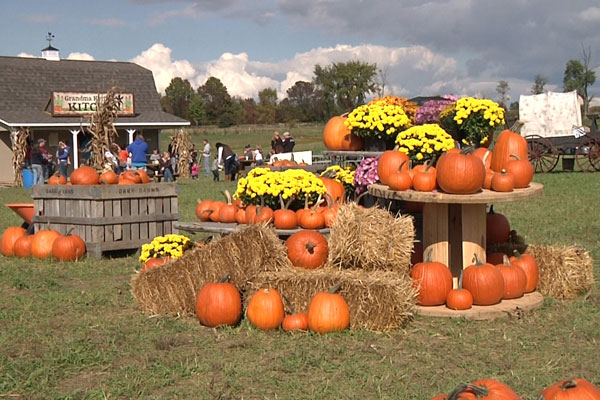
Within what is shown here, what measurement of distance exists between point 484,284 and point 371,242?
3.42 ft

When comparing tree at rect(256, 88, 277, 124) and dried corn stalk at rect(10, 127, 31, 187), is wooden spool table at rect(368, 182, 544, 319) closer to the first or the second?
dried corn stalk at rect(10, 127, 31, 187)

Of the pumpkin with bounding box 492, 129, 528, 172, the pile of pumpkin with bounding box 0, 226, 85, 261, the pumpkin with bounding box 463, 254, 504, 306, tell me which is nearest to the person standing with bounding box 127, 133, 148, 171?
the pile of pumpkin with bounding box 0, 226, 85, 261

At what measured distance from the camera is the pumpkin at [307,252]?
7.05m

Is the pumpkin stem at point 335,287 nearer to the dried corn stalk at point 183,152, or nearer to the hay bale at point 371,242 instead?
the hay bale at point 371,242

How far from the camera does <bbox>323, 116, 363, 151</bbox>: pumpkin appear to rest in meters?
9.05

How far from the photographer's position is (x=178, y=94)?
9012 centimetres

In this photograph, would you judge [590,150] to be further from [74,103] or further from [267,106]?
[267,106]

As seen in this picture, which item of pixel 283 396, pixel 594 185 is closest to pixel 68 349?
pixel 283 396

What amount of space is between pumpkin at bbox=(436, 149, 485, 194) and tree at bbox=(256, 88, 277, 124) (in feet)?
264

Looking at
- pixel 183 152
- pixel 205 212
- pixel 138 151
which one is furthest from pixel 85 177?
pixel 183 152

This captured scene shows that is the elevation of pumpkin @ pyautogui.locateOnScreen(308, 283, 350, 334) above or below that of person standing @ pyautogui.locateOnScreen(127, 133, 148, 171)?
below

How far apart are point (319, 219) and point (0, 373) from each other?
395 centimetres

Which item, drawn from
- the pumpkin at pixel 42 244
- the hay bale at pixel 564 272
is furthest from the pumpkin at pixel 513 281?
the pumpkin at pixel 42 244

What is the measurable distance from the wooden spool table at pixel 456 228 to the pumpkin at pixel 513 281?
0.10 m
